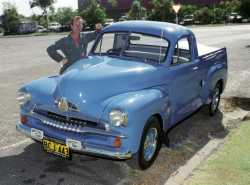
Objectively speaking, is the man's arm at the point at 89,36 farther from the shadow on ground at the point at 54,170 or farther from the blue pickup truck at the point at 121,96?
the shadow on ground at the point at 54,170

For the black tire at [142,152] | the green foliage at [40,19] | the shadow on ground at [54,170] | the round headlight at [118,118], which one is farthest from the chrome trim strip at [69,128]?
the green foliage at [40,19]

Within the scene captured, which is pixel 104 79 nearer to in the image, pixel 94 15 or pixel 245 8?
pixel 94 15

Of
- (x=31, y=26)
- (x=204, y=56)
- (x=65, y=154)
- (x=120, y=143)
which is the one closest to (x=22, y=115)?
(x=65, y=154)

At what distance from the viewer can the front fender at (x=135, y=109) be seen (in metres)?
4.77

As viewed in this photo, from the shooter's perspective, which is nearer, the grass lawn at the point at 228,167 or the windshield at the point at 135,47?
the grass lawn at the point at 228,167

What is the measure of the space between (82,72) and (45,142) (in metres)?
1.05

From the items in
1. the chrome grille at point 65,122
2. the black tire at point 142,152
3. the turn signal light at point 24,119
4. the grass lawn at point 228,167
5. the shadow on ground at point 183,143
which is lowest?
the shadow on ground at point 183,143

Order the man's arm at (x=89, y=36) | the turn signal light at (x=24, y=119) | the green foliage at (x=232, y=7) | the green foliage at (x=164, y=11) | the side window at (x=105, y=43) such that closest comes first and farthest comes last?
the turn signal light at (x=24, y=119) < the side window at (x=105, y=43) < the man's arm at (x=89, y=36) < the green foliage at (x=164, y=11) < the green foliage at (x=232, y=7)

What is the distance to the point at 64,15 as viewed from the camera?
258ft

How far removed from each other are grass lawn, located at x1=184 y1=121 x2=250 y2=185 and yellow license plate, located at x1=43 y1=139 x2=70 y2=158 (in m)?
1.51

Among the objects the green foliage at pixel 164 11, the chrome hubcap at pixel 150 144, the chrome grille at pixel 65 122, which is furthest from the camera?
the green foliage at pixel 164 11

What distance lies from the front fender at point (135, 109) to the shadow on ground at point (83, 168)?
24.8 inches

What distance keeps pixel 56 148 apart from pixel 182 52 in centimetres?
286

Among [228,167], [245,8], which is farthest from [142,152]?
[245,8]
